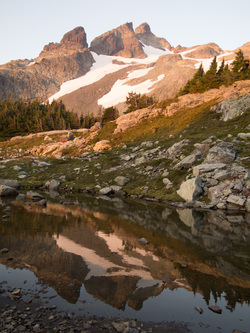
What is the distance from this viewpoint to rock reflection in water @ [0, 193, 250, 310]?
7941 millimetres

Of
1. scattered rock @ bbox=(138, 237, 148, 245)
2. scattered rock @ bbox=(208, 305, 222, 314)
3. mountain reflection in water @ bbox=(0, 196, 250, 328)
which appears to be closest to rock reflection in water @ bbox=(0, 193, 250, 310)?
mountain reflection in water @ bbox=(0, 196, 250, 328)

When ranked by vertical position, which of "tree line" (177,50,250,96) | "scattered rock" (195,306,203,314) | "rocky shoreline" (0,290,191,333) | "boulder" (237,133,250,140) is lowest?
"scattered rock" (195,306,203,314)

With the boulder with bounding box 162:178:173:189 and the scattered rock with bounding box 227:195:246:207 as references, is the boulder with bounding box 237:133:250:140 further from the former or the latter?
the scattered rock with bounding box 227:195:246:207

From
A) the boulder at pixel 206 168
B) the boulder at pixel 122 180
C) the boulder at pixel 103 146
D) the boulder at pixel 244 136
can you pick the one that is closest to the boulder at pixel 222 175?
the boulder at pixel 206 168

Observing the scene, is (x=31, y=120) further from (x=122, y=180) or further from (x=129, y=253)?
(x=129, y=253)

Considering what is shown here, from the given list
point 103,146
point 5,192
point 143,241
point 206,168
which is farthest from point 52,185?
point 143,241

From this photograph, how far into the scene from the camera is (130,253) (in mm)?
10953

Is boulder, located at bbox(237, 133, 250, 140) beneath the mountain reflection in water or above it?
above

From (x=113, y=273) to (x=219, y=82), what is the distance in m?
59.0

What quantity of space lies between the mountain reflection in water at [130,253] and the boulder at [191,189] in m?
3.96

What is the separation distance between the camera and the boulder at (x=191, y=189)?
23.0 m

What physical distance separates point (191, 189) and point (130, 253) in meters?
14.0

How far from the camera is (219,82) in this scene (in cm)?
5700

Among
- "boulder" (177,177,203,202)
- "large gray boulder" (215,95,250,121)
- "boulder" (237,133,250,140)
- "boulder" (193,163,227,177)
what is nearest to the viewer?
"boulder" (177,177,203,202)
